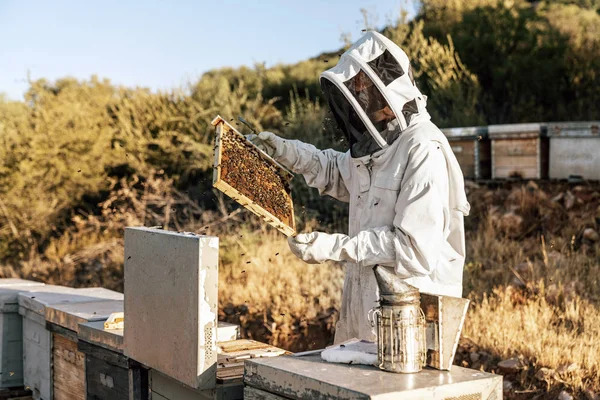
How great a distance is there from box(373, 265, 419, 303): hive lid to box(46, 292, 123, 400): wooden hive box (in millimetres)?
2259

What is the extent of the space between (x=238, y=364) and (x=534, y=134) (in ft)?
20.5

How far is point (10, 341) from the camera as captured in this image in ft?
17.6

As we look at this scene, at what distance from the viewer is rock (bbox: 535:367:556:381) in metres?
5.11

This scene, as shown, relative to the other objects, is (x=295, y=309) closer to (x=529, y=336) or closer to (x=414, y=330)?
(x=529, y=336)

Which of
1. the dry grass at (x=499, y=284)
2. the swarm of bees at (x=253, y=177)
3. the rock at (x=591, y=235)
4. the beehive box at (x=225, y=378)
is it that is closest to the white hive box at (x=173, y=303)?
the beehive box at (x=225, y=378)

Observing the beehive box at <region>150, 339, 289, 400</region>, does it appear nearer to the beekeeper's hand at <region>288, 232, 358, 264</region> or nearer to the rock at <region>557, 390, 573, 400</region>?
the beekeeper's hand at <region>288, 232, 358, 264</region>

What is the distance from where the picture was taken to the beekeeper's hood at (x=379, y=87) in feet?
9.89

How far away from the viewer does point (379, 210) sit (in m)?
3.09

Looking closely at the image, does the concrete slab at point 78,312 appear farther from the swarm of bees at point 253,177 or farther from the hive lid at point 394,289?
the hive lid at point 394,289

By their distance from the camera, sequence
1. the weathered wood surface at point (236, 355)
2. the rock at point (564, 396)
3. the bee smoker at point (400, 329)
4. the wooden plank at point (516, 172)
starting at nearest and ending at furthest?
the bee smoker at point (400, 329) → the weathered wood surface at point (236, 355) → the rock at point (564, 396) → the wooden plank at point (516, 172)

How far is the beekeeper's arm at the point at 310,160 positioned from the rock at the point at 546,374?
8.17 feet

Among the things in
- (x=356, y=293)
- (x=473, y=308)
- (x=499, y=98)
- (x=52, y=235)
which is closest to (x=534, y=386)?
(x=473, y=308)

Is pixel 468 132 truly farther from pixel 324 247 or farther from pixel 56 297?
pixel 324 247

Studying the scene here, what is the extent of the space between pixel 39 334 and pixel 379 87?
3.35 metres
